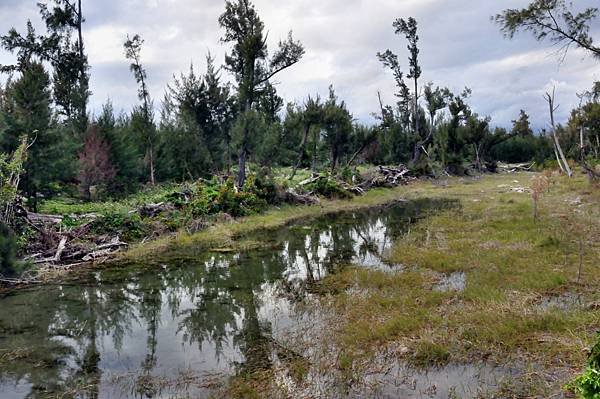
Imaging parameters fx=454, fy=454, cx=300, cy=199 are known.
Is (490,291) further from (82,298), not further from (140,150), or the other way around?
(140,150)

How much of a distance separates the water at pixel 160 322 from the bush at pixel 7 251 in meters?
0.78

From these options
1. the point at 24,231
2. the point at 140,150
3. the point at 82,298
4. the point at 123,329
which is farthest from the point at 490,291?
the point at 140,150

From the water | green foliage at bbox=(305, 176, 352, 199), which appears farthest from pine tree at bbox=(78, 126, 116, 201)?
green foliage at bbox=(305, 176, 352, 199)

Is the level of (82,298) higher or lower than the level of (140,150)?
lower

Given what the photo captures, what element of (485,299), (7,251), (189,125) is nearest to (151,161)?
(189,125)

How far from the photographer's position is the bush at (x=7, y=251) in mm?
10641

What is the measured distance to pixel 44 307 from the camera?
984 cm

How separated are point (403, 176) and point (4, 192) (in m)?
32.9

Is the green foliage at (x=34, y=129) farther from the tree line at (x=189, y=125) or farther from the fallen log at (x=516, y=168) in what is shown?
the fallen log at (x=516, y=168)

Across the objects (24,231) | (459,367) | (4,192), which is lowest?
(459,367)

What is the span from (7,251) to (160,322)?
4.67m

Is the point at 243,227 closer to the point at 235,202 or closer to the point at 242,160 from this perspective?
the point at 235,202

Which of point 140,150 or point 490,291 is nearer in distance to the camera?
point 490,291

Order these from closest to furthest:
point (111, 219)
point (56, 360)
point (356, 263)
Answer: point (56, 360), point (356, 263), point (111, 219)
